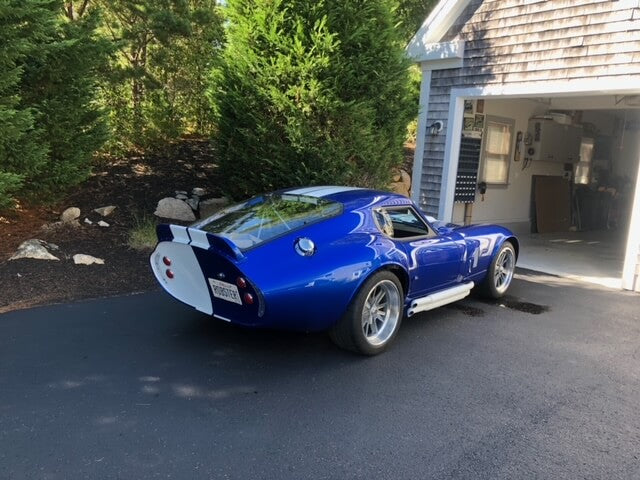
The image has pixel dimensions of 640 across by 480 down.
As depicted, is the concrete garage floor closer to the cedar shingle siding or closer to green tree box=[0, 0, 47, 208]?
the cedar shingle siding

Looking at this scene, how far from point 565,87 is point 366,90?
9.33ft

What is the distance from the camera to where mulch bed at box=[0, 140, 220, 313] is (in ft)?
17.5

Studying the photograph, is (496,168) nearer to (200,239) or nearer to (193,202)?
(193,202)

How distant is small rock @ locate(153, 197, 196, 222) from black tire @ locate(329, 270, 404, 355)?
489cm

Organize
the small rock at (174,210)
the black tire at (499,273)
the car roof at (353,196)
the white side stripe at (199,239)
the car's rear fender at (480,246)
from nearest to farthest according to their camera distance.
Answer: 1. the white side stripe at (199,239)
2. the car roof at (353,196)
3. the car's rear fender at (480,246)
4. the black tire at (499,273)
5. the small rock at (174,210)

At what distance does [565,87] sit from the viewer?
706 cm

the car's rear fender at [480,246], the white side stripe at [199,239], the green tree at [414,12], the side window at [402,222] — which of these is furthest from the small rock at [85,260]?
the green tree at [414,12]

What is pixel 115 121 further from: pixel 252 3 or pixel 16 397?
pixel 16 397

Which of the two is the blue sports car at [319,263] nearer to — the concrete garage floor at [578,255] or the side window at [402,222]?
the side window at [402,222]

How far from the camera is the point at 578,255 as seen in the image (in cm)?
876

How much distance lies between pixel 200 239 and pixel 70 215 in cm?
491

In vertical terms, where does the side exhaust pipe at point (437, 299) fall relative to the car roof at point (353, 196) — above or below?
below

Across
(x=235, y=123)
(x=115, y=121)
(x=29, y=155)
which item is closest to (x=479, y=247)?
(x=235, y=123)

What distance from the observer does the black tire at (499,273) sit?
216 inches
